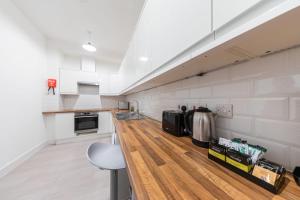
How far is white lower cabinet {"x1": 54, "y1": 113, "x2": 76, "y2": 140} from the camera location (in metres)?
3.08

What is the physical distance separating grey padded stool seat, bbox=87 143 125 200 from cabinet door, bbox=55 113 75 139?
2.65 metres

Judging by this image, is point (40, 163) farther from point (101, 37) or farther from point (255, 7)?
point (255, 7)

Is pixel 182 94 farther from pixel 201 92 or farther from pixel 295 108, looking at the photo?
pixel 295 108

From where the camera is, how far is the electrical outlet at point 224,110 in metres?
0.72

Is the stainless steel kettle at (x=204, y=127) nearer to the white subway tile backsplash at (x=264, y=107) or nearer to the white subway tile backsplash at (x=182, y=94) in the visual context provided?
the white subway tile backsplash at (x=264, y=107)

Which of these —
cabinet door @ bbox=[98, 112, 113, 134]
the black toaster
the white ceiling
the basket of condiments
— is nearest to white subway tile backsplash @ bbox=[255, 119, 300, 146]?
the basket of condiments

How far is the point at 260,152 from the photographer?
1.52 feet

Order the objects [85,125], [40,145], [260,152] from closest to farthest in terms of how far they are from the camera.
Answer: [260,152] < [40,145] < [85,125]

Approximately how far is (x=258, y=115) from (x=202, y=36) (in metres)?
0.48

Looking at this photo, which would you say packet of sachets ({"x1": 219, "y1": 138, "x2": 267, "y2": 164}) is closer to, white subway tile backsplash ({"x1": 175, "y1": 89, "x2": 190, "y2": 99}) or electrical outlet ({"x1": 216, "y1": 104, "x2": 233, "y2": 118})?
electrical outlet ({"x1": 216, "y1": 104, "x2": 233, "y2": 118})

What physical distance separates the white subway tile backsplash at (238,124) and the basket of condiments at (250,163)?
0.15 metres

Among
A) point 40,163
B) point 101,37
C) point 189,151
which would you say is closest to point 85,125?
point 40,163

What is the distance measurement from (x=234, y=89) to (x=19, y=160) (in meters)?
3.19

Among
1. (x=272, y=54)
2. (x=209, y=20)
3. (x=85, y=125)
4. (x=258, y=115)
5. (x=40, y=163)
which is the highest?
(x=209, y=20)
